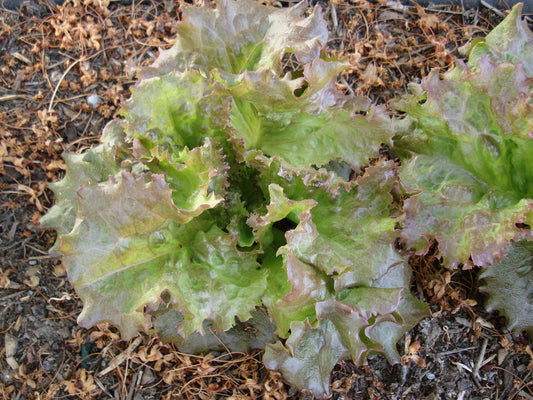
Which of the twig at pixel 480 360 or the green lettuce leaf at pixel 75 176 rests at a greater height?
the green lettuce leaf at pixel 75 176

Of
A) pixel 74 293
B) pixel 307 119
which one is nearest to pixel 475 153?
pixel 307 119

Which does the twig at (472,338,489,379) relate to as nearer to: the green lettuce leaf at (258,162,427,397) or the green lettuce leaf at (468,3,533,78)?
the green lettuce leaf at (258,162,427,397)

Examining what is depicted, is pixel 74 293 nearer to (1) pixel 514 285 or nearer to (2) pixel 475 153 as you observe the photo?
(2) pixel 475 153

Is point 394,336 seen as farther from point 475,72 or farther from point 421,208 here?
point 475,72

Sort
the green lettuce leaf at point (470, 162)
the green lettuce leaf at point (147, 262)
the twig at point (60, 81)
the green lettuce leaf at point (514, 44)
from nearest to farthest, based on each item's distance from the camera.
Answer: the green lettuce leaf at point (147, 262) < the green lettuce leaf at point (470, 162) < the green lettuce leaf at point (514, 44) < the twig at point (60, 81)

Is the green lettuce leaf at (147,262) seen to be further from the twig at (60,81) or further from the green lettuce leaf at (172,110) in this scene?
the twig at (60,81)

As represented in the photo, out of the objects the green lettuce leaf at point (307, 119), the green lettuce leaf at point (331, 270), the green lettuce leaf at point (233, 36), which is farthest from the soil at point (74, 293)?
the green lettuce leaf at point (307, 119)
